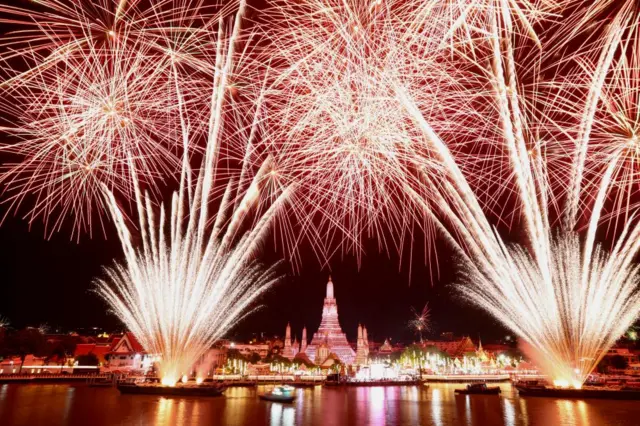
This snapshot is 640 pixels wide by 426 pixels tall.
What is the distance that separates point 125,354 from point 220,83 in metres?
46.6

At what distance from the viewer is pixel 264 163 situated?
17.8m

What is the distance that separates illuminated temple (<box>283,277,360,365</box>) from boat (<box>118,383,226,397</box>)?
7638 cm

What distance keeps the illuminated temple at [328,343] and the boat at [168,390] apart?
76383 millimetres

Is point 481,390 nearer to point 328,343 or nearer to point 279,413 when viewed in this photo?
point 279,413

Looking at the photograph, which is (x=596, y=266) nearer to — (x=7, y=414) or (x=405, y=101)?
(x=405, y=101)

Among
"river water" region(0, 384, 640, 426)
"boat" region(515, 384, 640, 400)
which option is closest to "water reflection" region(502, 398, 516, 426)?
"river water" region(0, 384, 640, 426)

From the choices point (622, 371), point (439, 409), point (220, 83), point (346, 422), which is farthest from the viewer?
point (622, 371)

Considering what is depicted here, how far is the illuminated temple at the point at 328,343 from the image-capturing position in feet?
342

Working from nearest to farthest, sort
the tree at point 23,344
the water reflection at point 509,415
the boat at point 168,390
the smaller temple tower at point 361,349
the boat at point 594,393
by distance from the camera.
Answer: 1. the water reflection at point 509,415
2. the boat at point 594,393
3. the boat at point 168,390
4. the tree at point 23,344
5. the smaller temple tower at point 361,349

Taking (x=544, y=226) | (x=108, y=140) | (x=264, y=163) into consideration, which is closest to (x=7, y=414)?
(x=108, y=140)

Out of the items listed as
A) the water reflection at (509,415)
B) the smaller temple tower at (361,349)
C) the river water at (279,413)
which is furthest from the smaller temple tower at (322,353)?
the water reflection at (509,415)

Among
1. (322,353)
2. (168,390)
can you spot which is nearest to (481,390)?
(168,390)

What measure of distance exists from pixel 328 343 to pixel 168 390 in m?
85.0

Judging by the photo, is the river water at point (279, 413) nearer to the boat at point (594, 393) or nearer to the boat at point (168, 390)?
the boat at point (594, 393)
